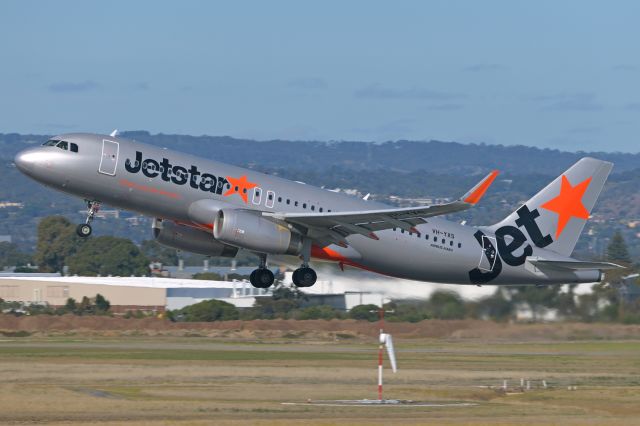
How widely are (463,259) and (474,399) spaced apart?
7.21m

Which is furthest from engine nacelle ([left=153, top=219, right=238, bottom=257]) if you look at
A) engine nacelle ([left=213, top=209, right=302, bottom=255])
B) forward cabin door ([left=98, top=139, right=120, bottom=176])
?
forward cabin door ([left=98, top=139, right=120, bottom=176])

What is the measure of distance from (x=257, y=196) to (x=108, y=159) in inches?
214

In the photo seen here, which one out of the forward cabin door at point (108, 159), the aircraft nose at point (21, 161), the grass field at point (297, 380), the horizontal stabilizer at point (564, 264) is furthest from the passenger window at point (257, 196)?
the horizontal stabilizer at point (564, 264)

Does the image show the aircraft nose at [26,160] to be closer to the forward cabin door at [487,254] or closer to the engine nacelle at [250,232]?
the engine nacelle at [250,232]

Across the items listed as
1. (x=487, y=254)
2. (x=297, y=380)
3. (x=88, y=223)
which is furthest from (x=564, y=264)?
(x=88, y=223)

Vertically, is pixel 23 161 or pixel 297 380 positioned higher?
pixel 23 161

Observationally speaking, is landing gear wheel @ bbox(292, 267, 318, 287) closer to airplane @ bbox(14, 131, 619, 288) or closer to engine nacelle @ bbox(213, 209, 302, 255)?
airplane @ bbox(14, 131, 619, 288)

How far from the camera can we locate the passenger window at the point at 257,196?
43.9m

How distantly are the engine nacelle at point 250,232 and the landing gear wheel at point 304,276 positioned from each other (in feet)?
5.99

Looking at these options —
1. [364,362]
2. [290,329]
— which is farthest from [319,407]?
[290,329]

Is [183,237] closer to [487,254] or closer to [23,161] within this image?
[23,161]

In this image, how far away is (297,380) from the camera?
1850 inches

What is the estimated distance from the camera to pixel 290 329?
72.9 metres

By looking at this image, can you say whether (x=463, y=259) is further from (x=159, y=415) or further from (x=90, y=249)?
(x=90, y=249)
